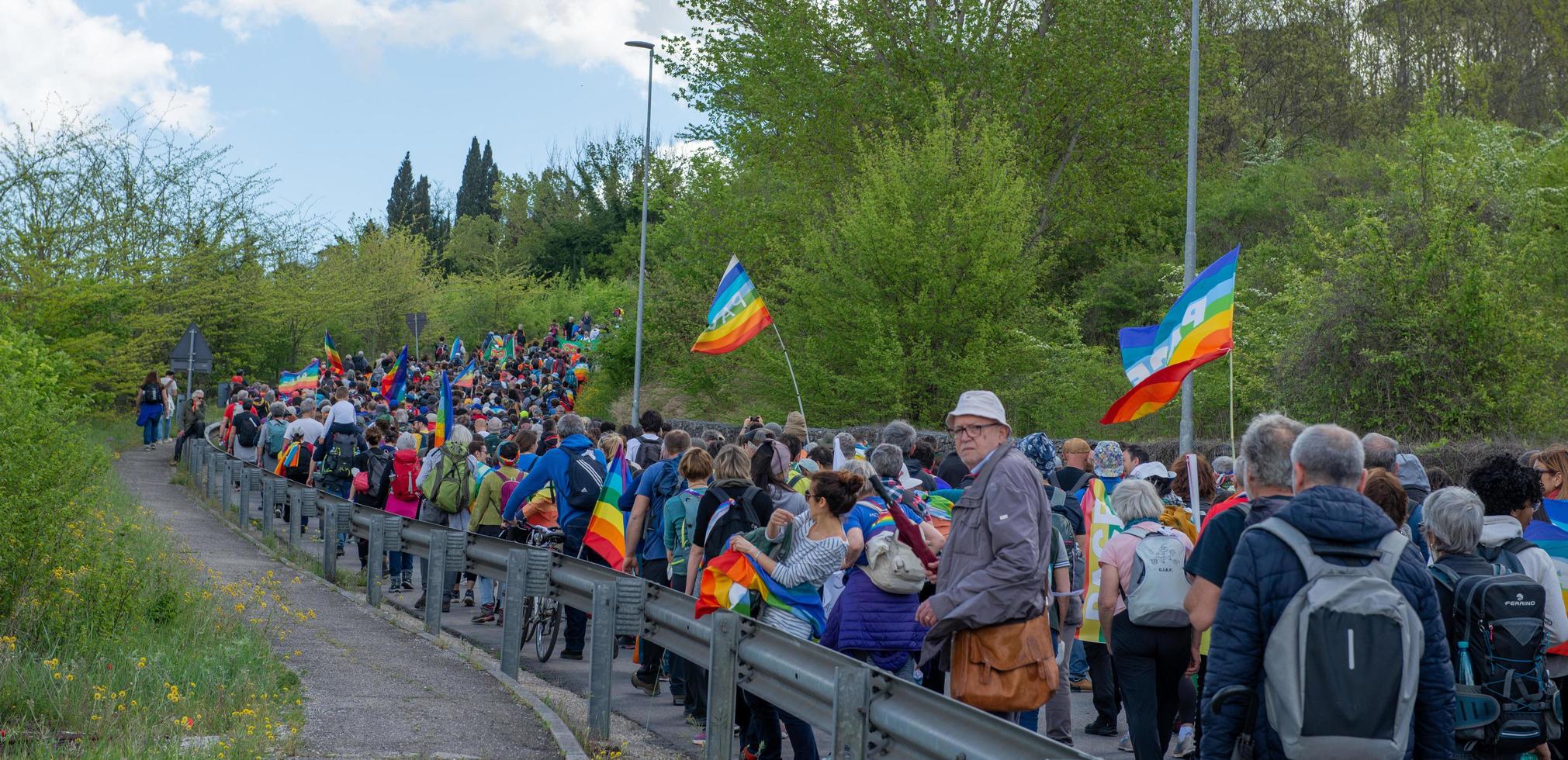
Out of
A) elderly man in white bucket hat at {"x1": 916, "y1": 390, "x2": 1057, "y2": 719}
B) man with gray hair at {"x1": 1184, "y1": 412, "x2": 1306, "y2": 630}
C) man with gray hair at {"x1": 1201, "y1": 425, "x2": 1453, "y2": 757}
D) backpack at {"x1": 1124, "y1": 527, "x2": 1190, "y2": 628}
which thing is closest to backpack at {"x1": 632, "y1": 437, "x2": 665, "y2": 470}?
backpack at {"x1": 1124, "y1": 527, "x2": 1190, "y2": 628}

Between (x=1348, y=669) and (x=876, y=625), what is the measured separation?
3.06 metres

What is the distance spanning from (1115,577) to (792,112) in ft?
105

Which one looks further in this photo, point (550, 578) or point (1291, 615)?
point (550, 578)

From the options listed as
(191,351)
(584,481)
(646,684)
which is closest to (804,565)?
(646,684)

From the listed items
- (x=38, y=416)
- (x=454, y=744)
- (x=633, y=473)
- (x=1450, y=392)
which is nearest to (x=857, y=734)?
(x=454, y=744)

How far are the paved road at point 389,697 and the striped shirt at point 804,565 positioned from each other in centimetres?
141

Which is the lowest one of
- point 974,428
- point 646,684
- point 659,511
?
point 646,684

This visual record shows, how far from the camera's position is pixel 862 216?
29031 millimetres

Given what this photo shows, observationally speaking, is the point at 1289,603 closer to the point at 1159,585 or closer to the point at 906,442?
the point at 1159,585

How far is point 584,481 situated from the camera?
12.4 m

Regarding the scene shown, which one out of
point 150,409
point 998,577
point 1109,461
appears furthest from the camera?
point 150,409

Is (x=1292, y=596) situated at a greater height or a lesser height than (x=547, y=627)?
greater

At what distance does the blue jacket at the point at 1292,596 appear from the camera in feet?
14.6

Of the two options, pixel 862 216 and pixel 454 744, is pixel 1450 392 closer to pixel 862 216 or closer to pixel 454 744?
pixel 862 216
